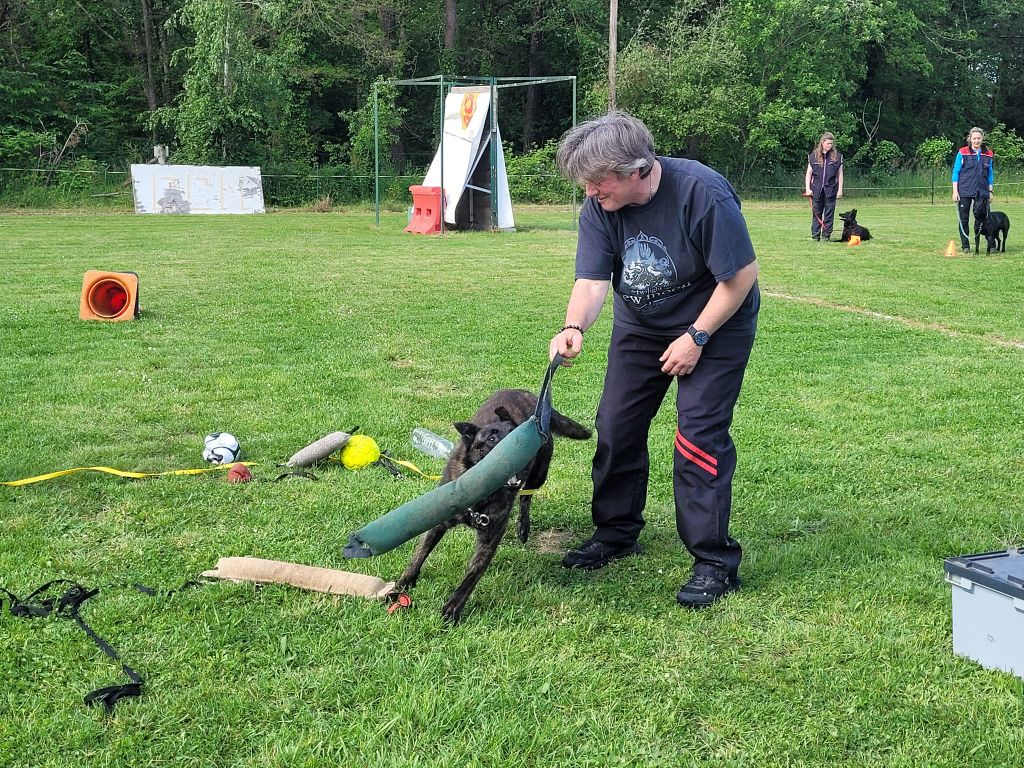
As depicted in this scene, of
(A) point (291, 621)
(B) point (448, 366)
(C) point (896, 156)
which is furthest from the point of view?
(C) point (896, 156)

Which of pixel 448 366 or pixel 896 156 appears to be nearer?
pixel 448 366

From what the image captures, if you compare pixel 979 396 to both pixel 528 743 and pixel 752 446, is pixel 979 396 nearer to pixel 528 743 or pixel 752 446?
pixel 752 446

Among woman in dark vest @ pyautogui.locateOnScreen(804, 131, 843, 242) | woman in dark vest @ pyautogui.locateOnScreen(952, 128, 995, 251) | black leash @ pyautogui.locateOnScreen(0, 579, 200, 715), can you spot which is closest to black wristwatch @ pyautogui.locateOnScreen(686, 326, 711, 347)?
black leash @ pyautogui.locateOnScreen(0, 579, 200, 715)

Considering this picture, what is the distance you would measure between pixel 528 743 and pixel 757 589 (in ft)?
4.95

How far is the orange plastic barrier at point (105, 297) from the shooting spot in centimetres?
1016


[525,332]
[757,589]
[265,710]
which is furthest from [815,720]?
[525,332]

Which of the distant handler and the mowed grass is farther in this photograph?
the distant handler

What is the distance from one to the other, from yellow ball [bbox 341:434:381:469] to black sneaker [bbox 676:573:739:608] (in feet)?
7.23

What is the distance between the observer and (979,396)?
23.8 feet

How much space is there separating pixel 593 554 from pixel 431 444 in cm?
173

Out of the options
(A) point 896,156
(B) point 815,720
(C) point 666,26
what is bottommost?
(B) point 815,720

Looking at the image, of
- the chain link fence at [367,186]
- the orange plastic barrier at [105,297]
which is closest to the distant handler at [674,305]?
the orange plastic barrier at [105,297]

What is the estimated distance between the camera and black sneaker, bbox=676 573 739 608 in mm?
3857

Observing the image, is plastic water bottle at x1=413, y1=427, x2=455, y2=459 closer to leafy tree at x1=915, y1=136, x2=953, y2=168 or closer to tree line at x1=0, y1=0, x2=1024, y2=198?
tree line at x1=0, y1=0, x2=1024, y2=198
